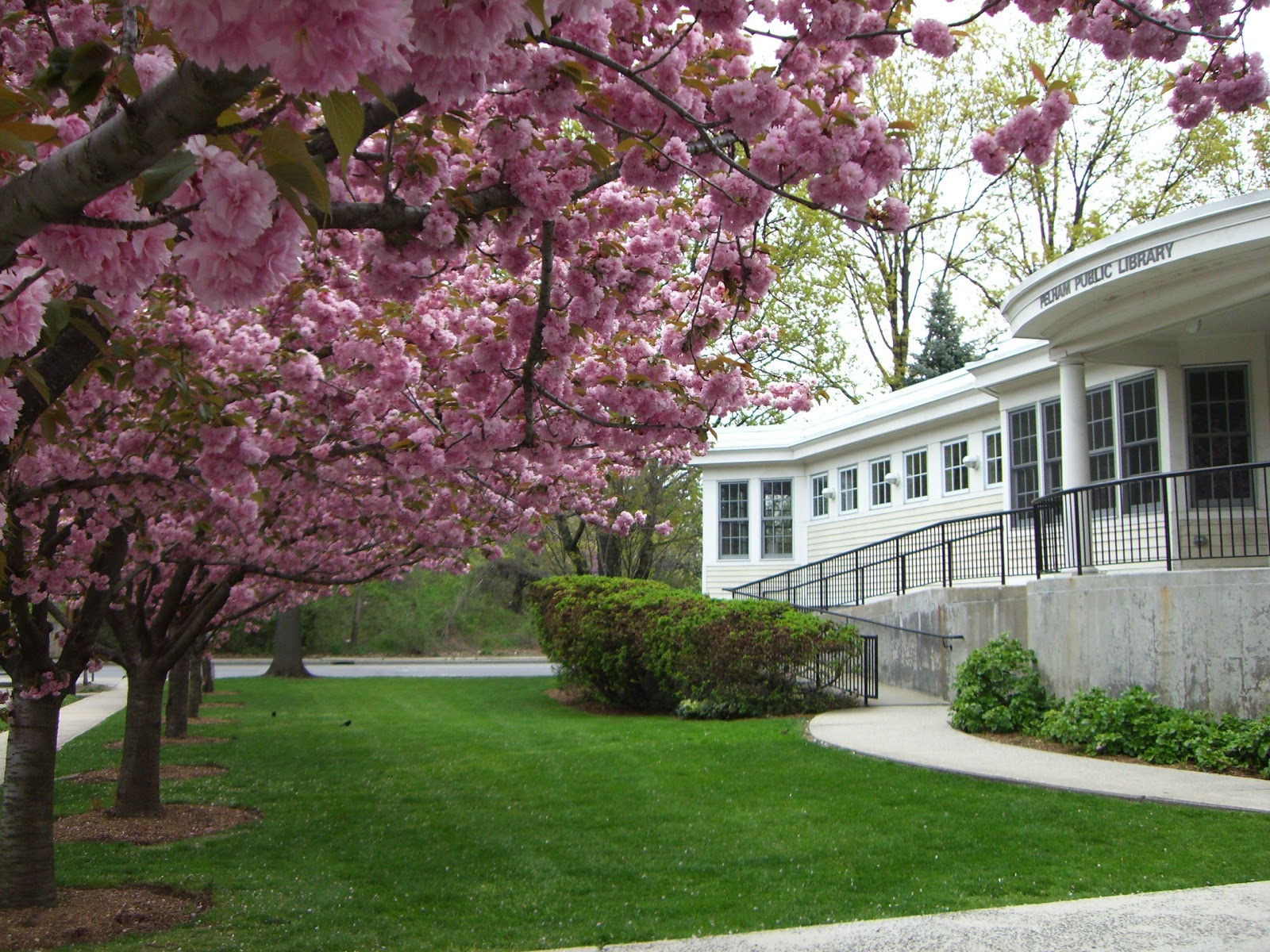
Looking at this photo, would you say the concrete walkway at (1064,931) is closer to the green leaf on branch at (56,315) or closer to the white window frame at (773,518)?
the green leaf on branch at (56,315)

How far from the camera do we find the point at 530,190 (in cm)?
457

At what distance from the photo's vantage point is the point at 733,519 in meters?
26.0

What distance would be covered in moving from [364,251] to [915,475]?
18.1 metres

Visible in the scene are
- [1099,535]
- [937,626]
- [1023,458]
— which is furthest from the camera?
[1023,458]

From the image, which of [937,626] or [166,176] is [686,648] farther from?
[166,176]

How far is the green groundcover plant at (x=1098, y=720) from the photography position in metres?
9.38

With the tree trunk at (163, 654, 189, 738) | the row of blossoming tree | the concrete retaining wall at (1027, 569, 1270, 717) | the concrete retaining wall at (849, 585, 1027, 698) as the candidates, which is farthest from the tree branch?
the tree trunk at (163, 654, 189, 738)

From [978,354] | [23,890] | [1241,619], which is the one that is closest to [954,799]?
[1241,619]

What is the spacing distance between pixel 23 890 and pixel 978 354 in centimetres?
2638

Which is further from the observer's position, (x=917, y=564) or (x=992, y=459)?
(x=992, y=459)

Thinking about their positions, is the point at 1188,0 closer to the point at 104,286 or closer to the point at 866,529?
the point at 104,286

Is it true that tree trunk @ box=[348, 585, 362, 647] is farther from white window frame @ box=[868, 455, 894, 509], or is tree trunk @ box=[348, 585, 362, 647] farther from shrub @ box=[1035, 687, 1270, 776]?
shrub @ box=[1035, 687, 1270, 776]

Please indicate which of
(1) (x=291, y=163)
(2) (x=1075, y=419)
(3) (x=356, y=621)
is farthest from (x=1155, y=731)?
(3) (x=356, y=621)

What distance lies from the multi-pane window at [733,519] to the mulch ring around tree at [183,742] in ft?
43.4
